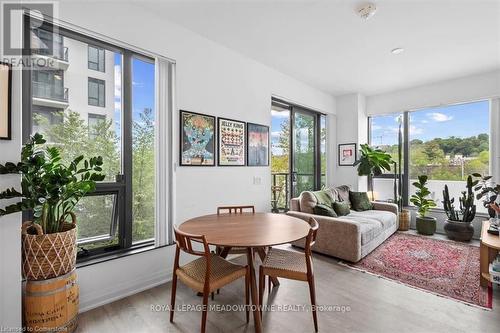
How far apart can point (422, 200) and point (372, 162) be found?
1.13 metres

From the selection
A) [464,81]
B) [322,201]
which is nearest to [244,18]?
[322,201]

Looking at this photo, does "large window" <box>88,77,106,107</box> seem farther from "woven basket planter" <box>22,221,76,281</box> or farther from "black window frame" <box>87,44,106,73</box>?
"woven basket planter" <box>22,221,76,281</box>

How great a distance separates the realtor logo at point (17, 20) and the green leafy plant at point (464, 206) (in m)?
5.73

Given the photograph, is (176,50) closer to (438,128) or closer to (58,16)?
(58,16)

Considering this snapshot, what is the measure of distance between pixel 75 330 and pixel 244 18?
3.16 metres

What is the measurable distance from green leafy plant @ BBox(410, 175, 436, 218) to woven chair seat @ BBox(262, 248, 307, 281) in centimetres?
367

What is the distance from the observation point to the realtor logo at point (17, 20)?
62.2 inches

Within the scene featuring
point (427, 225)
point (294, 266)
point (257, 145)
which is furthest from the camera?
point (427, 225)

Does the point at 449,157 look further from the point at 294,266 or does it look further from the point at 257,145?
the point at 294,266

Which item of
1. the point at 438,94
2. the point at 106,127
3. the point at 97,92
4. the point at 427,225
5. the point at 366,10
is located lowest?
the point at 427,225

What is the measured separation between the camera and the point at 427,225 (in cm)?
432

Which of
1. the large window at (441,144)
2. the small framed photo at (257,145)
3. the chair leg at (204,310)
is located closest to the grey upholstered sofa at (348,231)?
the small framed photo at (257,145)

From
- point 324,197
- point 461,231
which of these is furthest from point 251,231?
point 461,231

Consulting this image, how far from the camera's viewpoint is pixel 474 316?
1.99 meters
